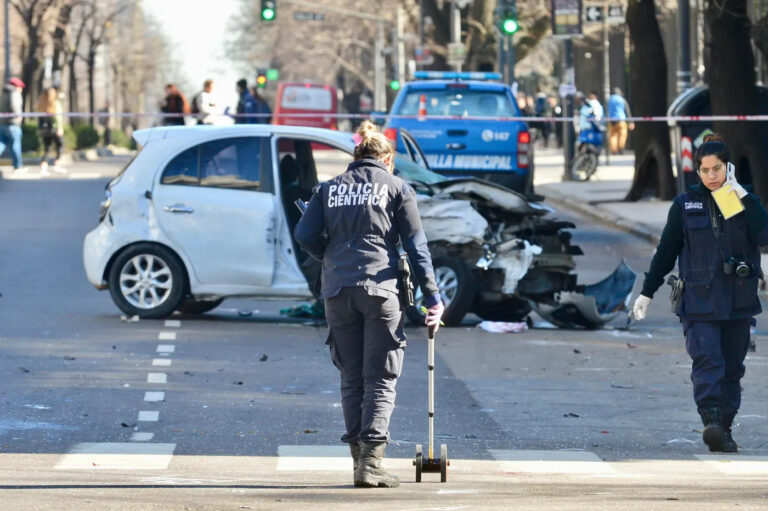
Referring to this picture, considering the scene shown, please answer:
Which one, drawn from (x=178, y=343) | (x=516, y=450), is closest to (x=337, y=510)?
(x=516, y=450)

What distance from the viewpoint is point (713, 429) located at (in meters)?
8.78

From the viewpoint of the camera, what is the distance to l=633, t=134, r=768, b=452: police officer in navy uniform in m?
8.80

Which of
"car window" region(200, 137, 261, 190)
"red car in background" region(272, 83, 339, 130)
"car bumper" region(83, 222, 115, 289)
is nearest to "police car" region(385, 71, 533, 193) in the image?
"car window" region(200, 137, 261, 190)

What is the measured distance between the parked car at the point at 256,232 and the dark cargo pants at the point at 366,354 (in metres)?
5.96

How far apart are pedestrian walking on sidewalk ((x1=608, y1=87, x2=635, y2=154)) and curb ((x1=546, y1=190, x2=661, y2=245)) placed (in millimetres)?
5719

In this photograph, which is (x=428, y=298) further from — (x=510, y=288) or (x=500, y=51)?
(x=500, y=51)

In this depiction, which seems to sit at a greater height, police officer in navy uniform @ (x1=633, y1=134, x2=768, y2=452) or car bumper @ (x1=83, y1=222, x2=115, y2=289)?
police officer in navy uniform @ (x1=633, y1=134, x2=768, y2=452)

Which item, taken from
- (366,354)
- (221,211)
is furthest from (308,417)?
(221,211)

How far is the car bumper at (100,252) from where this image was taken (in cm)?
1408

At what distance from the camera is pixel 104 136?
62531 mm

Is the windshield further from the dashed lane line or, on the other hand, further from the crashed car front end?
the dashed lane line

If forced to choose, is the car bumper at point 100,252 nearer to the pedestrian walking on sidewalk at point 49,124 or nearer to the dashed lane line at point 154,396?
the dashed lane line at point 154,396

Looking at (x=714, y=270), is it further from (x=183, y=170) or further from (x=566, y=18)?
(x=566, y=18)

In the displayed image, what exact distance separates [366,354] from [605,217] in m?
17.7
